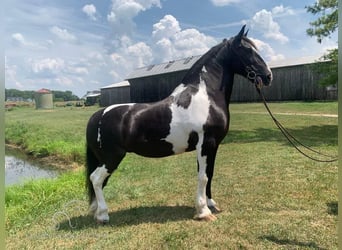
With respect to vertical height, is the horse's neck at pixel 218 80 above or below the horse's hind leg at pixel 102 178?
above

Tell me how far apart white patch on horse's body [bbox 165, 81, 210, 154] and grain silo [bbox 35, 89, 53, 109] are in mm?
32369

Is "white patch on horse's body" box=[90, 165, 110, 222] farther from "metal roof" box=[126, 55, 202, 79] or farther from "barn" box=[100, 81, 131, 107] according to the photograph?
"barn" box=[100, 81, 131, 107]

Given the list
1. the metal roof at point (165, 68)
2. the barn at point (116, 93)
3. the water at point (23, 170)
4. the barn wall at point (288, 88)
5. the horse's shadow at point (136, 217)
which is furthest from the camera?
the barn at point (116, 93)

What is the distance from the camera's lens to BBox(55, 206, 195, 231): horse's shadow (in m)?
4.18

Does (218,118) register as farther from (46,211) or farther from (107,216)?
(46,211)

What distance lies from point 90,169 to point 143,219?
95cm

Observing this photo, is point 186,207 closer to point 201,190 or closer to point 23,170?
point 201,190

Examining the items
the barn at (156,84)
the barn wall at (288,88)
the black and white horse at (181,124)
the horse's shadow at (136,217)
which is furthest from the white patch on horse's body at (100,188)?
the barn wall at (288,88)

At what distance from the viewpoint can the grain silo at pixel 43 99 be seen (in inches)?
1350

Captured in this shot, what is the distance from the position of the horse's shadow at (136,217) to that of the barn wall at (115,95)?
20.3 m

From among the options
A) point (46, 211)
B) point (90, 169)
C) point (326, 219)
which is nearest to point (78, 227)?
point (90, 169)

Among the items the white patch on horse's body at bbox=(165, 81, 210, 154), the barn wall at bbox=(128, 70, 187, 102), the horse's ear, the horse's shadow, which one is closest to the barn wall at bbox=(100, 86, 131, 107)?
the barn wall at bbox=(128, 70, 187, 102)

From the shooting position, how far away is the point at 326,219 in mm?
3980

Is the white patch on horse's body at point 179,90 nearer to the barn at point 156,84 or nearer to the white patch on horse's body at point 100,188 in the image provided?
the white patch on horse's body at point 100,188
